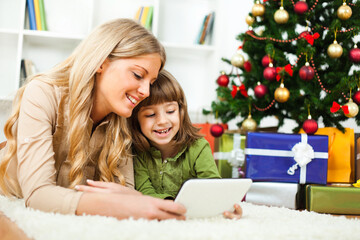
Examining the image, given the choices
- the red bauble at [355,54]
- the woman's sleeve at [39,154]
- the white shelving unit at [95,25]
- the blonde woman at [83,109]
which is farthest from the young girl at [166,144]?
the white shelving unit at [95,25]

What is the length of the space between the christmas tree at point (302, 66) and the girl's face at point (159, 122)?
2.47ft

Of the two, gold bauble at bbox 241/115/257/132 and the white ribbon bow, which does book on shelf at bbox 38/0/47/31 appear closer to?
gold bauble at bbox 241/115/257/132

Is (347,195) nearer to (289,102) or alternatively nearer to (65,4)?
(289,102)

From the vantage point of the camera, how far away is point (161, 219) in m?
0.84

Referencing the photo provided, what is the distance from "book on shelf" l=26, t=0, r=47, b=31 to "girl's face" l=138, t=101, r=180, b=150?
1698 mm

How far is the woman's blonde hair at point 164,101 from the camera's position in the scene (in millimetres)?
1388

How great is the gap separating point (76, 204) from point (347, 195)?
1.21m

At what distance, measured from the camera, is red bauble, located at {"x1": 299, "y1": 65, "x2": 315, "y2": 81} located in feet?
6.22

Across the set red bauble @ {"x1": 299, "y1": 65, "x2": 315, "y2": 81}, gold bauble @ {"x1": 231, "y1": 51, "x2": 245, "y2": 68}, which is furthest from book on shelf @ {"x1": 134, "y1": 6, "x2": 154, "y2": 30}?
red bauble @ {"x1": 299, "y1": 65, "x2": 315, "y2": 81}

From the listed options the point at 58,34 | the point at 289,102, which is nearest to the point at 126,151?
the point at 289,102

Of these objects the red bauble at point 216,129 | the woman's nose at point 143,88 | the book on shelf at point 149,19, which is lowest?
the red bauble at point 216,129

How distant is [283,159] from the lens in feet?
6.04

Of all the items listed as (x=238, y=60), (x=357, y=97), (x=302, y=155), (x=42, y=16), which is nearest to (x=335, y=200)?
(x=302, y=155)

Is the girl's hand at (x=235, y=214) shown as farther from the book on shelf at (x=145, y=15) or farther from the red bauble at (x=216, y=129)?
the book on shelf at (x=145, y=15)
